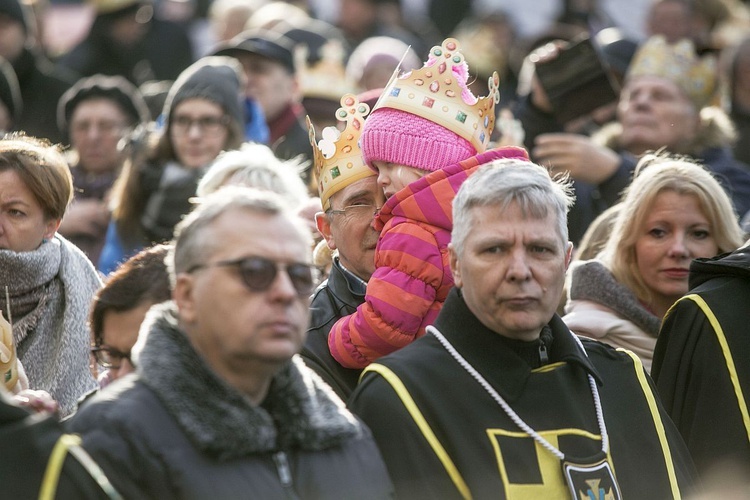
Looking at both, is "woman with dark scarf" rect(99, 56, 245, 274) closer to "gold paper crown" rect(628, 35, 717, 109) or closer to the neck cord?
"gold paper crown" rect(628, 35, 717, 109)

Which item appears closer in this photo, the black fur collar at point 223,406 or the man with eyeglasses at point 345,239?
the black fur collar at point 223,406

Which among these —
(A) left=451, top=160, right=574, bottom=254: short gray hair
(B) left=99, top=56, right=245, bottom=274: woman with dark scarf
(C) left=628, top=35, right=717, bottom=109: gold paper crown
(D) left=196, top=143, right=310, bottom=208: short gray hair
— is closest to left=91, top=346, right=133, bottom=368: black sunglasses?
(A) left=451, top=160, right=574, bottom=254: short gray hair

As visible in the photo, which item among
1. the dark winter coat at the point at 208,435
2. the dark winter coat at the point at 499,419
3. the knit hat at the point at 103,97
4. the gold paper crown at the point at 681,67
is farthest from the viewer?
the knit hat at the point at 103,97

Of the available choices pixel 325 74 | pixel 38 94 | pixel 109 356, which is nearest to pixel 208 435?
pixel 109 356

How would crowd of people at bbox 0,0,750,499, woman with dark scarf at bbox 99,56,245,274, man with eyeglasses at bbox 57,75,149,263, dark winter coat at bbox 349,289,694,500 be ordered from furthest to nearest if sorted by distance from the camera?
man with eyeglasses at bbox 57,75,149,263, woman with dark scarf at bbox 99,56,245,274, dark winter coat at bbox 349,289,694,500, crowd of people at bbox 0,0,750,499

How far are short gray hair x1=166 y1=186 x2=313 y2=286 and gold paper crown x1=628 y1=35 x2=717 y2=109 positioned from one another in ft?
16.1

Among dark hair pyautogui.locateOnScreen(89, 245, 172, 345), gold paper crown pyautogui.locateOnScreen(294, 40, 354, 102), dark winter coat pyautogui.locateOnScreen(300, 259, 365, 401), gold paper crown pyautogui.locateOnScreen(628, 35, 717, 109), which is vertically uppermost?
gold paper crown pyautogui.locateOnScreen(294, 40, 354, 102)

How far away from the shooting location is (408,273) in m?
4.88

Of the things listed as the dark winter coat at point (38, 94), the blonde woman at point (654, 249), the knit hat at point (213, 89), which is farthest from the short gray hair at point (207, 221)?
the dark winter coat at point (38, 94)

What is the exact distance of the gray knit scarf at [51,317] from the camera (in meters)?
5.33

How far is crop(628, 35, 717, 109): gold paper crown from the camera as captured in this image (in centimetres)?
842

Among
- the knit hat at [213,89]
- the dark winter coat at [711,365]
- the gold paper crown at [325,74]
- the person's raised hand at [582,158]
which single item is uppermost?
the gold paper crown at [325,74]

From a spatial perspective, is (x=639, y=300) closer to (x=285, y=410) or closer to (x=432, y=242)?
(x=432, y=242)

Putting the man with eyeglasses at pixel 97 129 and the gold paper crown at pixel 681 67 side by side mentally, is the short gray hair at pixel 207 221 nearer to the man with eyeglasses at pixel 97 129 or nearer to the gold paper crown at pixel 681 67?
the man with eyeglasses at pixel 97 129
